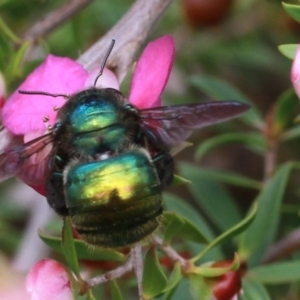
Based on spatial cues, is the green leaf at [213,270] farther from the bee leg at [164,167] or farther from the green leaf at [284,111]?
the green leaf at [284,111]

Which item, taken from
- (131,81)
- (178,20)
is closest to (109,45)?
(131,81)

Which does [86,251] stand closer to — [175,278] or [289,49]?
[175,278]

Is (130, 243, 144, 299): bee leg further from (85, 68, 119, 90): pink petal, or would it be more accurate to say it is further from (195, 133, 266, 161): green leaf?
(195, 133, 266, 161): green leaf

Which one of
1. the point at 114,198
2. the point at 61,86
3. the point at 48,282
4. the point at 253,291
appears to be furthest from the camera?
the point at 253,291

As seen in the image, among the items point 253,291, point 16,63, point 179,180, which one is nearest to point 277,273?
point 253,291

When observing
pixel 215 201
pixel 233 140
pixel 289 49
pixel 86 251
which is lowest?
pixel 215 201

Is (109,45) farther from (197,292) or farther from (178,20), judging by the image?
(178,20)
